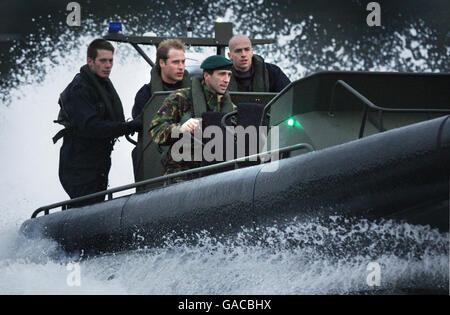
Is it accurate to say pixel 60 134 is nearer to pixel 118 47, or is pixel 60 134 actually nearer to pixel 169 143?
pixel 169 143

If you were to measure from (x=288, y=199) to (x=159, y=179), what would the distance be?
37.1 inches

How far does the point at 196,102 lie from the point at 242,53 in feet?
2.53

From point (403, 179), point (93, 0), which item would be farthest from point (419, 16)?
point (403, 179)

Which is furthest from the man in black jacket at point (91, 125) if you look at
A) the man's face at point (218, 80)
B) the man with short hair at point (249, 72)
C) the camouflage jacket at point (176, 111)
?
the man's face at point (218, 80)

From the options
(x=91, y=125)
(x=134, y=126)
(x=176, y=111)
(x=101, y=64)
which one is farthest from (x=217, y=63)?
(x=101, y=64)

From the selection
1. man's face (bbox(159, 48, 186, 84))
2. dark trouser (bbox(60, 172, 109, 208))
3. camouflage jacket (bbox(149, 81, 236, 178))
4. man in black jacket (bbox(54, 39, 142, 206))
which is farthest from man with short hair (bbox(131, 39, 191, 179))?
camouflage jacket (bbox(149, 81, 236, 178))

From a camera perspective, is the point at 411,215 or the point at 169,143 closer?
the point at 411,215

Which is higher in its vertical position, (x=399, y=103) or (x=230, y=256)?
(x=399, y=103)

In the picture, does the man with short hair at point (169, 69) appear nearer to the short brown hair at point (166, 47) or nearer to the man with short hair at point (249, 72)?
the short brown hair at point (166, 47)

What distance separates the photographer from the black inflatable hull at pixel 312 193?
377cm

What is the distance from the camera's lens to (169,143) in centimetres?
504

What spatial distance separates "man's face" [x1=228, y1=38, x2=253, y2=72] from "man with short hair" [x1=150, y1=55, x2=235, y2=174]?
2.05 ft

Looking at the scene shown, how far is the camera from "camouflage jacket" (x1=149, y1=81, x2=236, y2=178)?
5023 mm

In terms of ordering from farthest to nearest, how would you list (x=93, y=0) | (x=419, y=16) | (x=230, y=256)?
(x=419, y=16) < (x=93, y=0) < (x=230, y=256)
